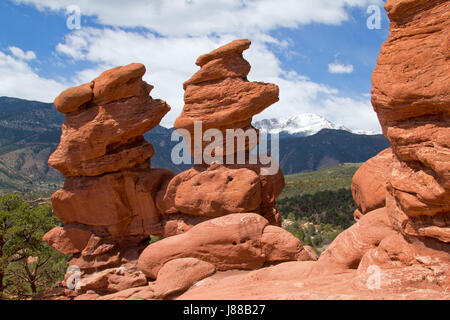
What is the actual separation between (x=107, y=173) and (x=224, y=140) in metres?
5.89

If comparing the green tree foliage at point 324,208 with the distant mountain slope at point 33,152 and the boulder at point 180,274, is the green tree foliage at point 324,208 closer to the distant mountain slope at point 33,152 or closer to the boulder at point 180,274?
the boulder at point 180,274

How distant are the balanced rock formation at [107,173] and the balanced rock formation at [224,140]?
6.22ft

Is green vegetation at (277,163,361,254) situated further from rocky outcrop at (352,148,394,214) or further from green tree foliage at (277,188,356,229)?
rocky outcrop at (352,148,394,214)

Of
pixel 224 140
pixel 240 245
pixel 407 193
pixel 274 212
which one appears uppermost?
pixel 224 140

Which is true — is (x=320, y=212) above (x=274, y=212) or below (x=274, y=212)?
below

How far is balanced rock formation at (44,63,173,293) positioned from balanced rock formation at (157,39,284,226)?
1896 millimetres

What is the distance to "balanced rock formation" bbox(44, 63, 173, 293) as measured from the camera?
51.2ft

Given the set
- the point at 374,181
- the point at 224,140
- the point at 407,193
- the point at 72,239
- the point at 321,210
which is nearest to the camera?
the point at 407,193

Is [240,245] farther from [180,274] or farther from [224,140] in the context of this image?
[224,140]

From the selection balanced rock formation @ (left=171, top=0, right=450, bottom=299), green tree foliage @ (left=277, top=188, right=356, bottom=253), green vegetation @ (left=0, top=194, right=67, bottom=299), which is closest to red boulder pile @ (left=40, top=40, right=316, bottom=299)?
balanced rock formation @ (left=171, top=0, right=450, bottom=299)

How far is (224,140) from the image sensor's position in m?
14.9

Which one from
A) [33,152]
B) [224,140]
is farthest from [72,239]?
[33,152]

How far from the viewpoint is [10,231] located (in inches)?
741

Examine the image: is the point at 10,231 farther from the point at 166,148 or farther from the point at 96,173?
the point at 166,148
